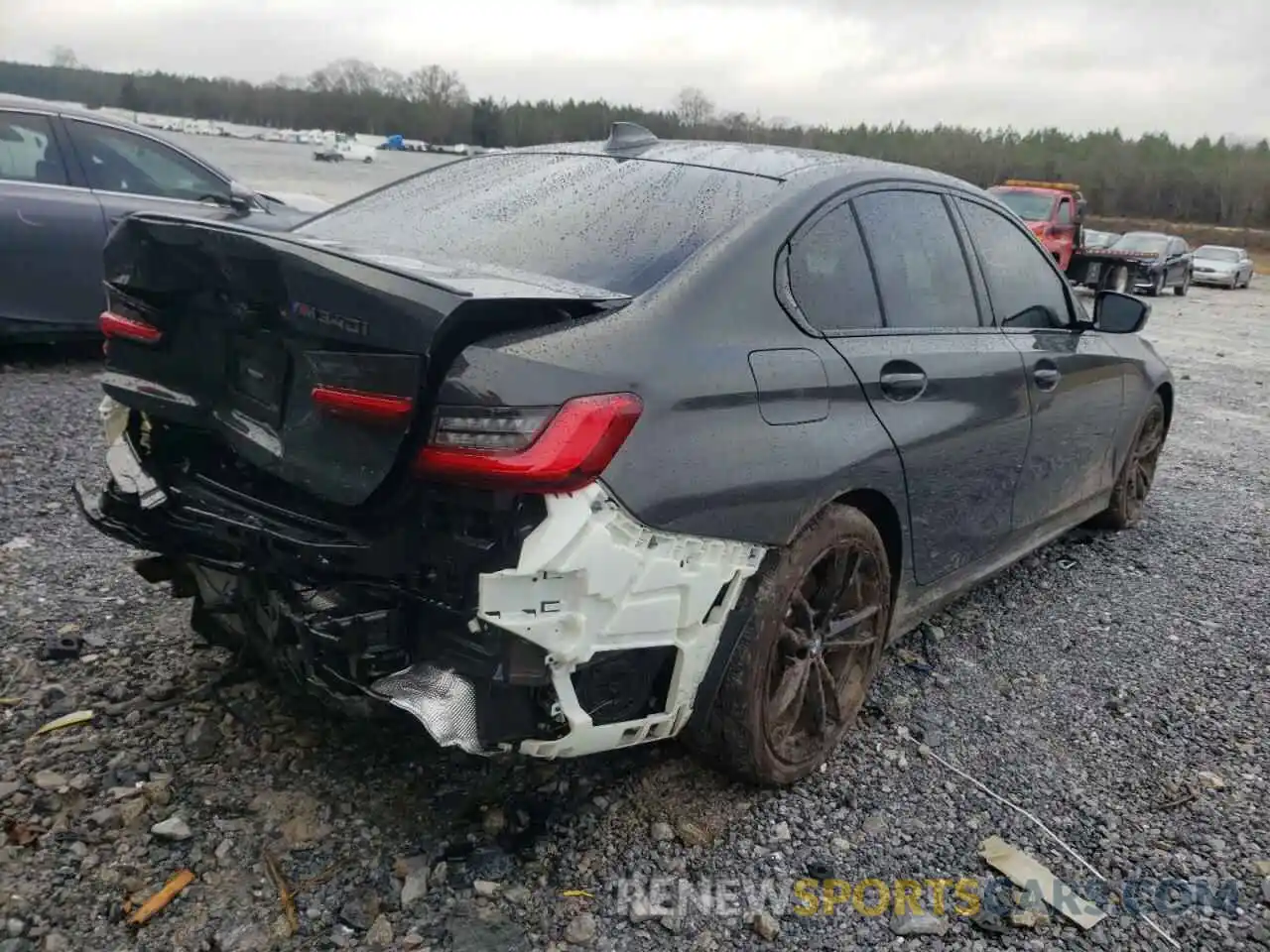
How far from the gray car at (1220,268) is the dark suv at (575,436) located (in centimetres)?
2947

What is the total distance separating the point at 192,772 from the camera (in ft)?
8.57

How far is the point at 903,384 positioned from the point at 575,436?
1241mm

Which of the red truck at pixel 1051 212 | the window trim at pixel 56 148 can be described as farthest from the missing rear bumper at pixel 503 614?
the red truck at pixel 1051 212

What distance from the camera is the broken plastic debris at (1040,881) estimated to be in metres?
2.43

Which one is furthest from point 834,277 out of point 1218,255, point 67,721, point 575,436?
point 1218,255

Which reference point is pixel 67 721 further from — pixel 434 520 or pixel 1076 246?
pixel 1076 246

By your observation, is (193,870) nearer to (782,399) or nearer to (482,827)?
(482,827)

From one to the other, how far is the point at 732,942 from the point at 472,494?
1127 mm

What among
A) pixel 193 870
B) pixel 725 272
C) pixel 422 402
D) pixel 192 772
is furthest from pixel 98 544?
pixel 725 272

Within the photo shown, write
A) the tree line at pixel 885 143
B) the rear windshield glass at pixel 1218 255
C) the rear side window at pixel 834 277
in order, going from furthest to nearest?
the tree line at pixel 885 143 → the rear windshield glass at pixel 1218 255 → the rear side window at pixel 834 277

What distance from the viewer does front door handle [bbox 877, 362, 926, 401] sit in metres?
2.81

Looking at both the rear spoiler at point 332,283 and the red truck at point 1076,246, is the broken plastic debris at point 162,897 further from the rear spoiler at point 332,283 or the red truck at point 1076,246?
the red truck at point 1076,246

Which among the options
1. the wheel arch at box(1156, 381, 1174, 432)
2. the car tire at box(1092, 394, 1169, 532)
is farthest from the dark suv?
the wheel arch at box(1156, 381, 1174, 432)

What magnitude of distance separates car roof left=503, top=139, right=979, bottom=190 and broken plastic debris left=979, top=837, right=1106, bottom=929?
71.5 inches
